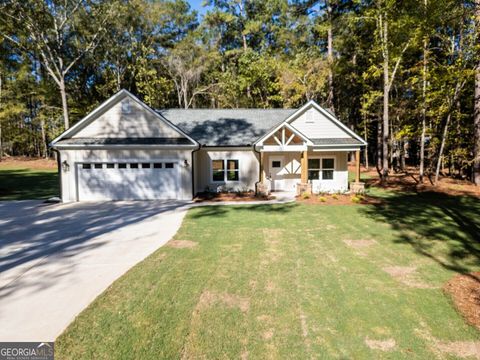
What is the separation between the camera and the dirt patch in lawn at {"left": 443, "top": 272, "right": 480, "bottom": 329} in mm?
4438

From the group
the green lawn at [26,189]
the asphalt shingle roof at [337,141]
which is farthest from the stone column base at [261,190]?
the green lawn at [26,189]

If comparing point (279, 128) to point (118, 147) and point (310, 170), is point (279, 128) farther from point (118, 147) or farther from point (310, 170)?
point (118, 147)

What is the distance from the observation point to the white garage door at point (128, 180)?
14.6 metres

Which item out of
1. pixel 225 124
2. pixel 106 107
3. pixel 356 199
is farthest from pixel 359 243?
pixel 106 107

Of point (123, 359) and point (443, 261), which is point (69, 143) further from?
point (443, 261)

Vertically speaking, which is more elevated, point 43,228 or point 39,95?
point 39,95

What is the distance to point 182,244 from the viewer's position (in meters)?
7.81

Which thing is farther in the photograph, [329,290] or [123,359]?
[329,290]

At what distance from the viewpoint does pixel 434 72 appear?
17609mm

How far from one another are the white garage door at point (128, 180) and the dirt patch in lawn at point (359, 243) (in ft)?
30.8

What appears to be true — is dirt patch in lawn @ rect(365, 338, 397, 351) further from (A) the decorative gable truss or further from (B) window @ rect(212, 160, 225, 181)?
(B) window @ rect(212, 160, 225, 181)

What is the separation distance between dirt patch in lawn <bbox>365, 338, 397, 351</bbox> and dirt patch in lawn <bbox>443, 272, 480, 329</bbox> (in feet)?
4.83

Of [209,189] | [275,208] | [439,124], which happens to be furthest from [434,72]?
[209,189]

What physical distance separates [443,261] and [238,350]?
5.58 metres
